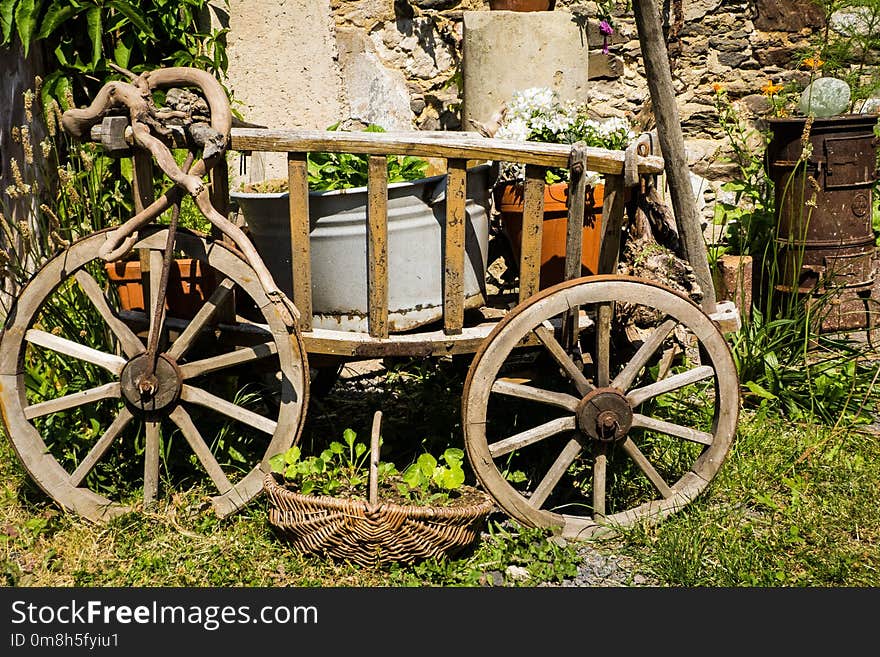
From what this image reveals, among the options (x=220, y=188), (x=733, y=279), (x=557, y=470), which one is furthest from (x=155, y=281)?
(x=733, y=279)

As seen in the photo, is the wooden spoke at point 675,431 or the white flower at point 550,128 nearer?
the wooden spoke at point 675,431

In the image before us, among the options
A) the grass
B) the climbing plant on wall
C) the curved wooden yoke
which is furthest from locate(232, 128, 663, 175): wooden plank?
the climbing plant on wall

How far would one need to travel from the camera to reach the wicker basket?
8.59 ft

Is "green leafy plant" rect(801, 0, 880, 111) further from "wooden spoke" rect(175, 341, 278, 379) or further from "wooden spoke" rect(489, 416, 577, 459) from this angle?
"wooden spoke" rect(175, 341, 278, 379)

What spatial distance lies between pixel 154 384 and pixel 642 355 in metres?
1.50

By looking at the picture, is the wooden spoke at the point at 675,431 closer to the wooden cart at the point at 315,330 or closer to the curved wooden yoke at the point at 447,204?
the wooden cart at the point at 315,330

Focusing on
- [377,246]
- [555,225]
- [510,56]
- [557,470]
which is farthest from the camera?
[510,56]

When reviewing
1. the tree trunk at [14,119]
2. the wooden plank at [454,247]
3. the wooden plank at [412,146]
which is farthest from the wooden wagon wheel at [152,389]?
the tree trunk at [14,119]

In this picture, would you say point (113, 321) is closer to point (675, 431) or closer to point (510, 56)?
point (675, 431)

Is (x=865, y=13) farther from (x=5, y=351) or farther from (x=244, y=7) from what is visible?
(x=5, y=351)

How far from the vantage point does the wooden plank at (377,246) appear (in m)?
2.69

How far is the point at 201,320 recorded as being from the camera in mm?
2766

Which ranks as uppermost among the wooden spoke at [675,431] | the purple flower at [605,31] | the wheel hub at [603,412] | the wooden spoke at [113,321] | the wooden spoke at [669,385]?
the purple flower at [605,31]

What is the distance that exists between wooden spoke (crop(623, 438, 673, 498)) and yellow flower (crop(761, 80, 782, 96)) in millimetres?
3060
